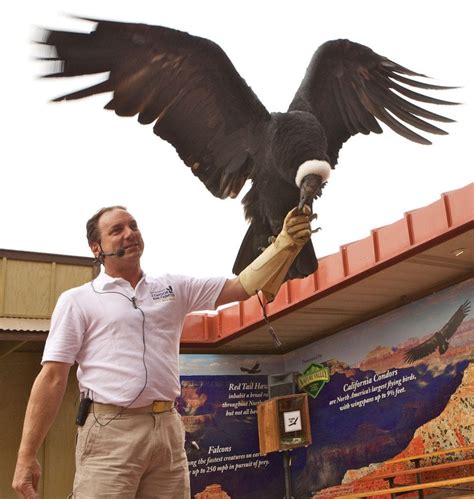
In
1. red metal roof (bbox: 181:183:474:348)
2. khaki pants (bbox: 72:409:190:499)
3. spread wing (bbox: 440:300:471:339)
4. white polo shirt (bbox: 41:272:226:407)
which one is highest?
red metal roof (bbox: 181:183:474:348)

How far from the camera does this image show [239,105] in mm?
2650

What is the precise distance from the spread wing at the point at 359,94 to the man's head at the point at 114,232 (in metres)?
1.44

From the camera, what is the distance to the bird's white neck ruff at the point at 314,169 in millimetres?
1956

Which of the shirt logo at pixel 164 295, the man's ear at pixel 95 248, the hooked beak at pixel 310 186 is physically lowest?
the shirt logo at pixel 164 295

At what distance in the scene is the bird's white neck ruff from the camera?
1956mm

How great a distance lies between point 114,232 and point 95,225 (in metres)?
0.08

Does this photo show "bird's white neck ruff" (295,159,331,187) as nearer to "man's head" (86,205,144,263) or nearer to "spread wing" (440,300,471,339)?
"man's head" (86,205,144,263)

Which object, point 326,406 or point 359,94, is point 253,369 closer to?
point 326,406

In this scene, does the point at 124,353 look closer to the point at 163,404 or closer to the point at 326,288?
the point at 163,404

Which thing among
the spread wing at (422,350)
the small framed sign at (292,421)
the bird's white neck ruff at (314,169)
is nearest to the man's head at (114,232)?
the bird's white neck ruff at (314,169)

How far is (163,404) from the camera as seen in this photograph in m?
1.45

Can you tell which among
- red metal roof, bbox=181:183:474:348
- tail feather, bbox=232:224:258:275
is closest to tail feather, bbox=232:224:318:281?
tail feather, bbox=232:224:258:275

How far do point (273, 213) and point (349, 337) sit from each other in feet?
Answer: 13.7

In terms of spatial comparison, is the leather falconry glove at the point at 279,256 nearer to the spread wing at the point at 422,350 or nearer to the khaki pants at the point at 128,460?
the khaki pants at the point at 128,460
